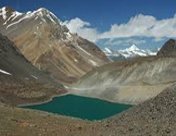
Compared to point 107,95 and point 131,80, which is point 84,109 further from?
point 131,80

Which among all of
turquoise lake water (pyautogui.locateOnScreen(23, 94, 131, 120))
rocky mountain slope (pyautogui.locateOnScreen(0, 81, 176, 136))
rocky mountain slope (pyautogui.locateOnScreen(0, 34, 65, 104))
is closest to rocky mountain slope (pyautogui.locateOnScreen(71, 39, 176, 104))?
turquoise lake water (pyautogui.locateOnScreen(23, 94, 131, 120))

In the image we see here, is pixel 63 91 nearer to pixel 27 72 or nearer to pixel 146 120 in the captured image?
pixel 27 72

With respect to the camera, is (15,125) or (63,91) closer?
(15,125)

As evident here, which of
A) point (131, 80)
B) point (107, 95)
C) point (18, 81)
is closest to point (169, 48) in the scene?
point (131, 80)

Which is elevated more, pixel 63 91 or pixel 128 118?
pixel 63 91

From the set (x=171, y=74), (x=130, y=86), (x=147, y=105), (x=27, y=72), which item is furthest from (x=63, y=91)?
(x=147, y=105)

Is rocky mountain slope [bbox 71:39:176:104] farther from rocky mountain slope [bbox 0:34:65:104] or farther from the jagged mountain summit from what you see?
rocky mountain slope [bbox 0:34:65:104]
